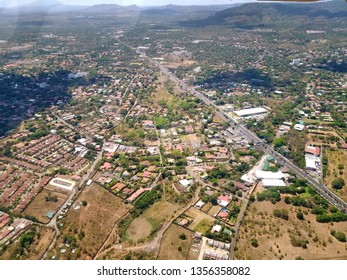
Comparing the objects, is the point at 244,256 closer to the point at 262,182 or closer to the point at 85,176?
the point at 262,182

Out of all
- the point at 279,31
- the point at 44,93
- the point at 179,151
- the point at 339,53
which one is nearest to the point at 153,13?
the point at 279,31

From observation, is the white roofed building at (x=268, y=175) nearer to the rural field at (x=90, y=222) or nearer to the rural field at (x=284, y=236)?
the rural field at (x=284, y=236)

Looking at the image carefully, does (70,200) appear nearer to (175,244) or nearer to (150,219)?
(150,219)

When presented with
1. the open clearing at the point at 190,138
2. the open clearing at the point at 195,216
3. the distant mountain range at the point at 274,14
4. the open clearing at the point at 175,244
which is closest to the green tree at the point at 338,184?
the open clearing at the point at 195,216

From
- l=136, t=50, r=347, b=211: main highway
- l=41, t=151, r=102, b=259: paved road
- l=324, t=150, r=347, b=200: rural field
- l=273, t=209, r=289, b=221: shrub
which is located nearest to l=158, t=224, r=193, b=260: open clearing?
l=273, t=209, r=289, b=221: shrub

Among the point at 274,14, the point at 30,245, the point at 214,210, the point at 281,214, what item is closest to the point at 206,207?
the point at 214,210
